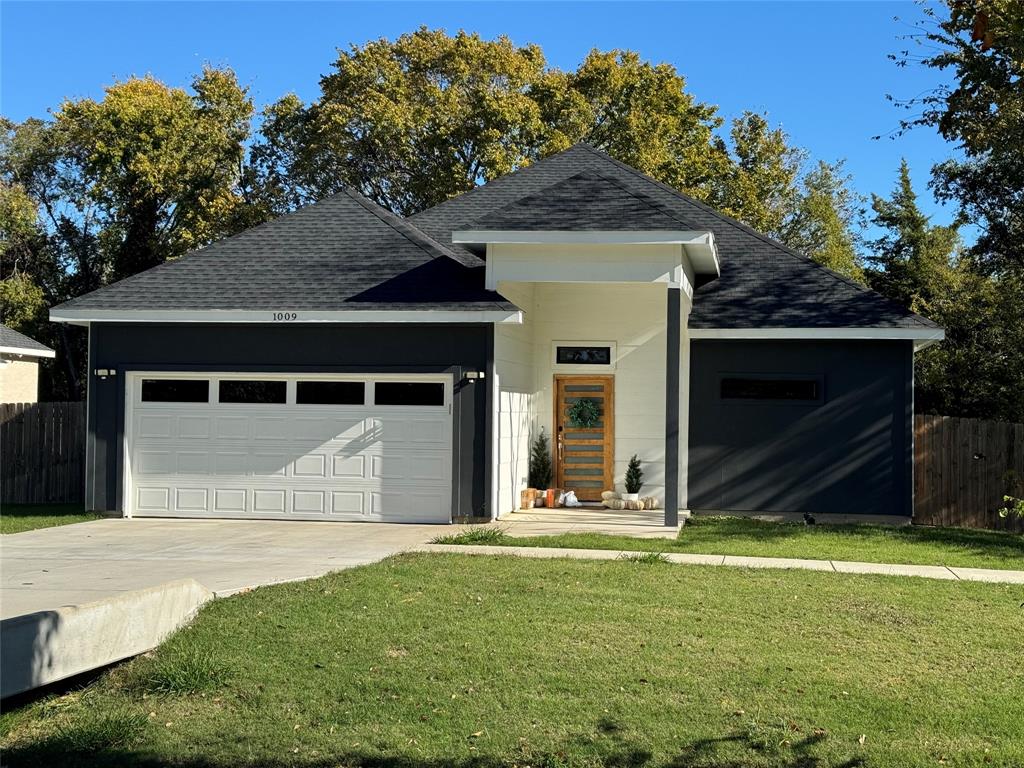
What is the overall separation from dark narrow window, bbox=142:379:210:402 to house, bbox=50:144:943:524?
0.03m

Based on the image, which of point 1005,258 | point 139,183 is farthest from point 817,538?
point 139,183

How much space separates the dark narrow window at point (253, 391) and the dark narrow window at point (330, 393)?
28 cm

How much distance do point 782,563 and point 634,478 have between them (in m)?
6.41

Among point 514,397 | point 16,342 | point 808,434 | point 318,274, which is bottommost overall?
point 808,434

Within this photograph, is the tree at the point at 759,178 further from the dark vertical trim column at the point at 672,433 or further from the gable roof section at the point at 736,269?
the dark vertical trim column at the point at 672,433

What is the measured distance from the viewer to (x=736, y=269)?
60.9 feet

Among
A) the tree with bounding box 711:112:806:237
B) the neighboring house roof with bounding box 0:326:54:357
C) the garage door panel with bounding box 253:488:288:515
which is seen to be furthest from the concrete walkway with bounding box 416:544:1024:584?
the tree with bounding box 711:112:806:237

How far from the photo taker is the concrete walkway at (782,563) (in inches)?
435

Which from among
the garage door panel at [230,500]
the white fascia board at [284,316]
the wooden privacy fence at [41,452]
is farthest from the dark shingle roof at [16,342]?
the garage door panel at [230,500]

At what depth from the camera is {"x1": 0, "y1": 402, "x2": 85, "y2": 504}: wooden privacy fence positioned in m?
19.0

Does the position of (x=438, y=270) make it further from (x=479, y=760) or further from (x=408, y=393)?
(x=479, y=760)

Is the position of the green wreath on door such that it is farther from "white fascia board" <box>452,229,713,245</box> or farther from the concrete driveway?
"white fascia board" <box>452,229,713,245</box>

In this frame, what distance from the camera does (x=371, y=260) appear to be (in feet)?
54.7

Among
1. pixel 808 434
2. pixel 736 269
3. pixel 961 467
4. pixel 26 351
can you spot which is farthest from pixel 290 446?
pixel 26 351
